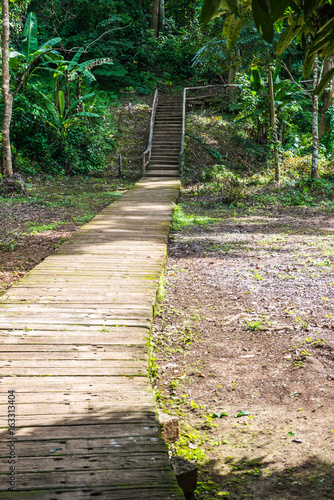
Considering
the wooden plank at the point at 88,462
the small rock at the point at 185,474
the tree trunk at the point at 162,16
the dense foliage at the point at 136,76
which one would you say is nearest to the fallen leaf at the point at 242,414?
the small rock at the point at 185,474

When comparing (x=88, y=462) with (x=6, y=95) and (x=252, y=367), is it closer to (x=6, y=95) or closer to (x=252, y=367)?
(x=252, y=367)

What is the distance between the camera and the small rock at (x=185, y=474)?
207 cm

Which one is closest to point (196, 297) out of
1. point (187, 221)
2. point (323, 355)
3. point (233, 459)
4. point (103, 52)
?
point (323, 355)

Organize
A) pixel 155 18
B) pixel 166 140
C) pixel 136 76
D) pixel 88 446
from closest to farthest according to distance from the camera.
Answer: pixel 88 446, pixel 166 140, pixel 136 76, pixel 155 18

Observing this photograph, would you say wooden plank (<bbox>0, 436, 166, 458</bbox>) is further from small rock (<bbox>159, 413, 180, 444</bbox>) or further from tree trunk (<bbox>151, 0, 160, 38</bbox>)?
tree trunk (<bbox>151, 0, 160, 38</bbox>)

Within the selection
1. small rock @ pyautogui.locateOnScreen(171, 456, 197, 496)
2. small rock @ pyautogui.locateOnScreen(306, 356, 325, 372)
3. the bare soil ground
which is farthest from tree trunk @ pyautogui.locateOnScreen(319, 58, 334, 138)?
small rock @ pyautogui.locateOnScreen(171, 456, 197, 496)

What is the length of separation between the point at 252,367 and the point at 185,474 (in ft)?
5.33

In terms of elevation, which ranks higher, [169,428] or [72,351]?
[72,351]

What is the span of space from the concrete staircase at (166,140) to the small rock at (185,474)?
13.2m

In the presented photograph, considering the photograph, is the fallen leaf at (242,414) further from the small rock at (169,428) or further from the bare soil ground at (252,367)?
the small rock at (169,428)

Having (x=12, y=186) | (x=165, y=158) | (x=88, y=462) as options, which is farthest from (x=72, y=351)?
(x=165, y=158)

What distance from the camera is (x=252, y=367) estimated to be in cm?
358

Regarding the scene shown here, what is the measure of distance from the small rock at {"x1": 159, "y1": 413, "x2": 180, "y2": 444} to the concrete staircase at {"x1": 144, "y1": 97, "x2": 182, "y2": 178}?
12.7 m

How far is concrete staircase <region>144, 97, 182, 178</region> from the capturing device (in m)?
15.6
